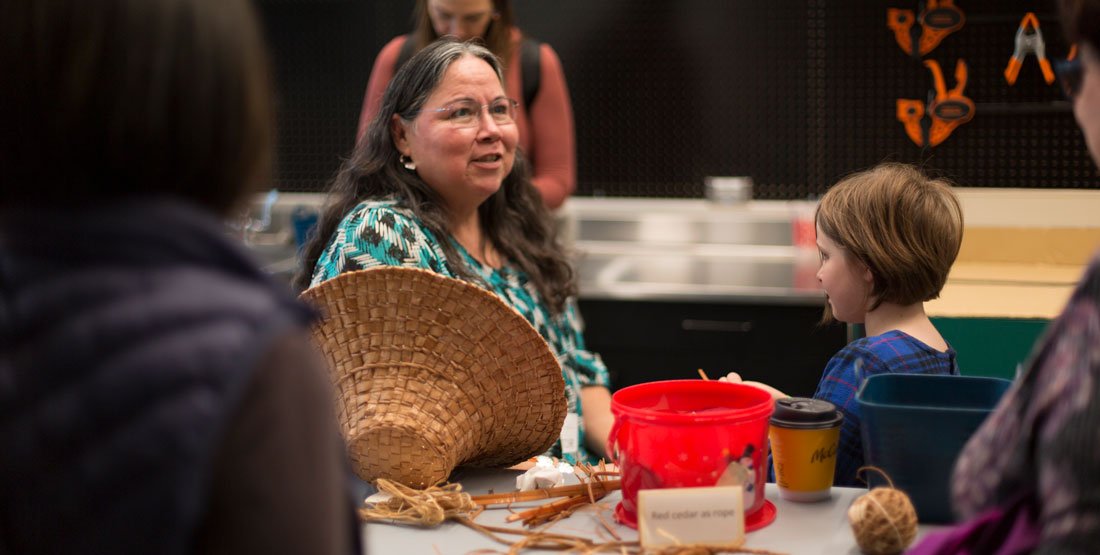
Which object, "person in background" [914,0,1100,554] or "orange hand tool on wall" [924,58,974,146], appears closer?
"person in background" [914,0,1100,554]

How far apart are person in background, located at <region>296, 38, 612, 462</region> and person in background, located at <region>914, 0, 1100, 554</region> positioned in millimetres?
1059

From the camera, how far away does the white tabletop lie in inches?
47.4

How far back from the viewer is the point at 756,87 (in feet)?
12.5

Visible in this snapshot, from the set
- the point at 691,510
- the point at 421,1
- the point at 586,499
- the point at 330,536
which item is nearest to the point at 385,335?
the point at 586,499

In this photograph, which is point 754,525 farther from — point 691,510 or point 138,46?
point 138,46

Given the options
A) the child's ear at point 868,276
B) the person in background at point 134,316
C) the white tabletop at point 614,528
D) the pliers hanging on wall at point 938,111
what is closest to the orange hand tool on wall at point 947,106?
the pliers hanging on wall at point 938,111

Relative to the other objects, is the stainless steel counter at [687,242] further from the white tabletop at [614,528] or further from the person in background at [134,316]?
the person in background at [134,316]

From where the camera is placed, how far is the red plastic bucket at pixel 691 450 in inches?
47.6

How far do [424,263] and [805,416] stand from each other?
801 millimetres

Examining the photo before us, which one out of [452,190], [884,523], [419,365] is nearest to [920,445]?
[884,523]

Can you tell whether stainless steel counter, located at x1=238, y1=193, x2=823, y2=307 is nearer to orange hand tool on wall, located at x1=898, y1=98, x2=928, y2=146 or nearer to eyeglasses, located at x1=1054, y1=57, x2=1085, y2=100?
orange hand tool on wall, located at x1=898, y1=98, x2=928, y2=146

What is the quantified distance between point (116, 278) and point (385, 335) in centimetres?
75

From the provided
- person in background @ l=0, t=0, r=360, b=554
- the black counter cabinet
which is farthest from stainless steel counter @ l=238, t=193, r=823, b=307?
person in background @ l=0, t=0, r=360, b=554

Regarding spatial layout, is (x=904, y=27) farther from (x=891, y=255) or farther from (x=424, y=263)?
(x=424, y=263)
